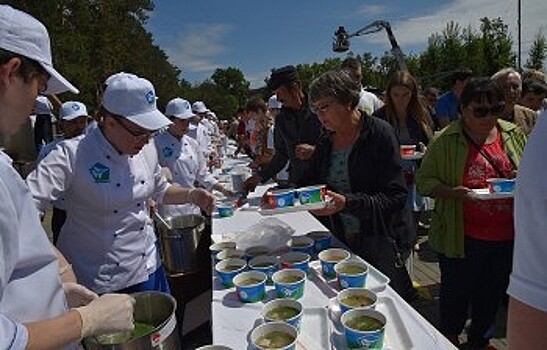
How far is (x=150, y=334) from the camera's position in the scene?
1403 mm

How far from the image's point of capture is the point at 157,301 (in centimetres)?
177

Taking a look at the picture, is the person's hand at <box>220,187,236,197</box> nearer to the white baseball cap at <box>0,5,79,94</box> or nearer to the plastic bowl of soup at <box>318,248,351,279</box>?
the plastic bowl of soup at <box>318,248,351,279</box>

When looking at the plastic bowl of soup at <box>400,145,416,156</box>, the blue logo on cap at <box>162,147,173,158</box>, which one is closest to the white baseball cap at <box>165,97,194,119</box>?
the blue logo on cap at <box>162,147,173,158</box>

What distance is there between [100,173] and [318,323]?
1.25 m

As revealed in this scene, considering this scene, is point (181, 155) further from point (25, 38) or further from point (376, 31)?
point (376, 31)

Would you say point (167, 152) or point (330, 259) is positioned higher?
point (167, 152)

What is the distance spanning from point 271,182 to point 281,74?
1.49m

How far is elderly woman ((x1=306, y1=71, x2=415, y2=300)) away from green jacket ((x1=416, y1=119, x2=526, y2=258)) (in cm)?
40

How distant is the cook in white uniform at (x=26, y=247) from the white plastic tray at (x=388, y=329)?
70cm

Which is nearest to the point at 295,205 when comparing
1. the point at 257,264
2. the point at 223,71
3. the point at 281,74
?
the point at 257,264

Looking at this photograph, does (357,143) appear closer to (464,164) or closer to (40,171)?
(464,164)

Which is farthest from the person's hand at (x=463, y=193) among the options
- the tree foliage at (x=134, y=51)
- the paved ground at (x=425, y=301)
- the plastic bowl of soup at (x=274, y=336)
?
the tree foliage at (x=134, y=51)

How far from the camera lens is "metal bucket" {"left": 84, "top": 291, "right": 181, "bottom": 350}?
141cm

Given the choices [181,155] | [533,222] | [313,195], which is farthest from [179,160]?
[533,222]
